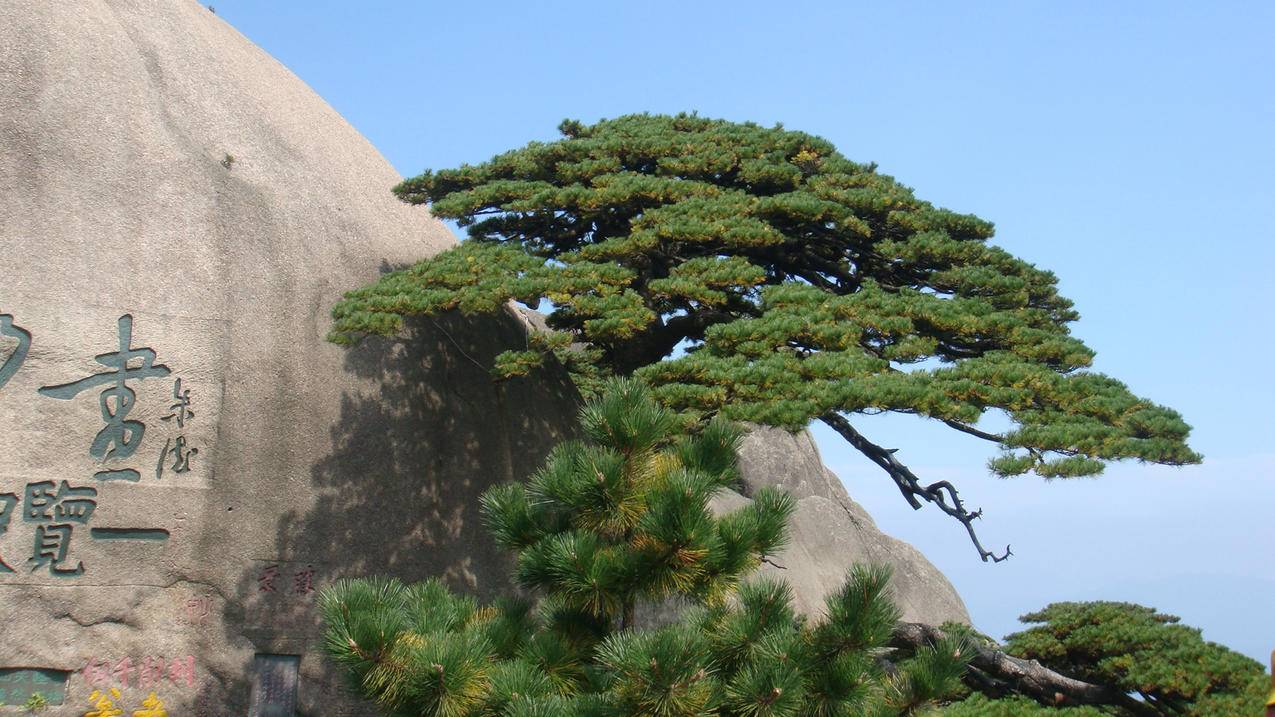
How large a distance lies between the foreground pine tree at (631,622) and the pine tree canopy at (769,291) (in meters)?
1.49

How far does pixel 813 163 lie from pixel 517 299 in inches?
119

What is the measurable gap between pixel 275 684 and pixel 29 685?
144 centimetres

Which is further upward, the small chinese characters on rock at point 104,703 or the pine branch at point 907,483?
the pine branch at point 907,483

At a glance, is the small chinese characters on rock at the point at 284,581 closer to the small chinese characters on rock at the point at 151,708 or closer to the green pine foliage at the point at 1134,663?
the small chinese characters on rock at the point at 151,708

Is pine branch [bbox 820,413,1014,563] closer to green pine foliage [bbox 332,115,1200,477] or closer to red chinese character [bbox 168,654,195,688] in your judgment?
green pine foliage [bbox 332,115,1200,477]

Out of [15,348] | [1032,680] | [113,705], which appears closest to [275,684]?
[113,705]

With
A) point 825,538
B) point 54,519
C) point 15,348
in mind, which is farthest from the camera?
point 825,538

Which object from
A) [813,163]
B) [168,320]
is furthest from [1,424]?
[813,163]

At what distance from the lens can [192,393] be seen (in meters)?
7.39

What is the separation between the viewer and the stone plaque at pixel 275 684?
23.7 feet

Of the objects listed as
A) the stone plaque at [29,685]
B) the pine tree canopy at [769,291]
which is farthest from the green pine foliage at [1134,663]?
the stone plaque at [29,685]

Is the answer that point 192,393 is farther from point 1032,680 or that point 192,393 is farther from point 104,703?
point 1032,680

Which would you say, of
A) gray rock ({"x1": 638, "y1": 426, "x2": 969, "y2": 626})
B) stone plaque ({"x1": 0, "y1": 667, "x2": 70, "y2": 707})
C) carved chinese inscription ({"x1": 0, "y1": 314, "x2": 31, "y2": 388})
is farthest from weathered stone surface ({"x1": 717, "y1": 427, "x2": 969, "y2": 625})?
carved chinese inscription ({"x1": 0, "y1": 314, "x2": 31, "y2": 388})

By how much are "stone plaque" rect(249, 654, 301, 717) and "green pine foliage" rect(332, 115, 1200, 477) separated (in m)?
2.26
